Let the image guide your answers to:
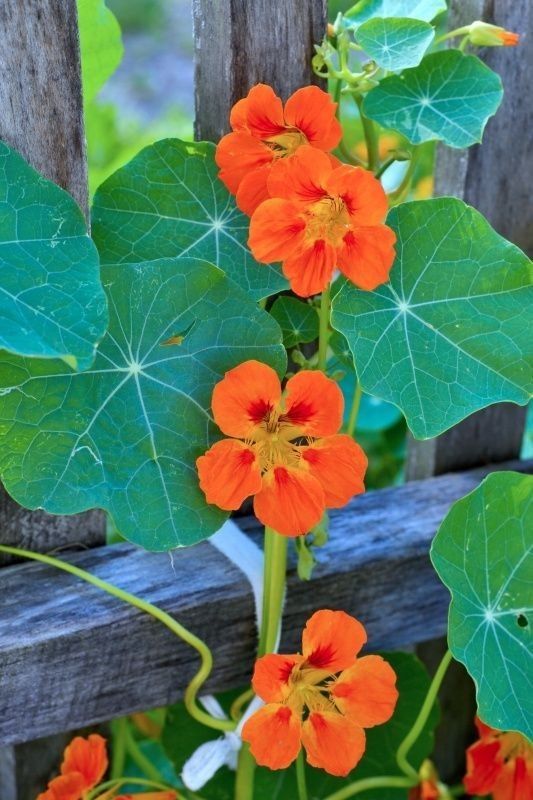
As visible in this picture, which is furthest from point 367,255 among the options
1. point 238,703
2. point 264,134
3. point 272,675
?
point 238,703

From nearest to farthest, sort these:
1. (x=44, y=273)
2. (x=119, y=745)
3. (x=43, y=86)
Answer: (x=44, y=273) < (x=43, y=86) < (x=119, y=745)

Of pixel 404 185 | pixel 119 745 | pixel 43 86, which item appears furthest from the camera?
pixel 119 745

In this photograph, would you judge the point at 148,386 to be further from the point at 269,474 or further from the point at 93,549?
the point at 93,549

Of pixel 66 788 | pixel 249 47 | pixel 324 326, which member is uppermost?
pixel 249 47

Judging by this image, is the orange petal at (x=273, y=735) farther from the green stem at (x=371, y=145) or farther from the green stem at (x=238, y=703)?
the green stem at (x=371, y=145)

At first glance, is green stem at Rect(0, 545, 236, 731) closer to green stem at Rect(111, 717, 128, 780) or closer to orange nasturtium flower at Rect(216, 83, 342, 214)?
green stem at Rect(111, 717, 128, 780)

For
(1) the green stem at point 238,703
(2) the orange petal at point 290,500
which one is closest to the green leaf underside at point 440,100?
(2) the orange petal at point 290,500

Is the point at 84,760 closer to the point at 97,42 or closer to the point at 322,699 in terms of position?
the point at 322,699
